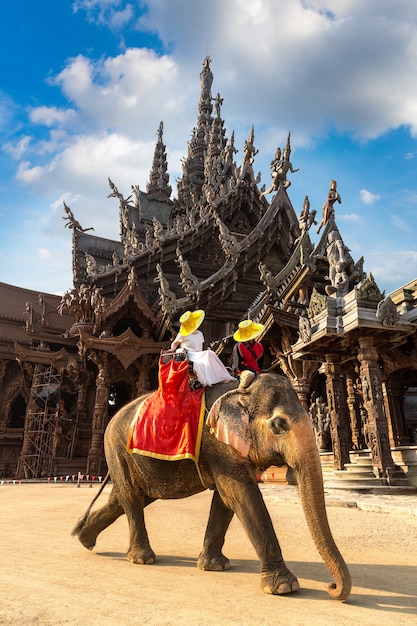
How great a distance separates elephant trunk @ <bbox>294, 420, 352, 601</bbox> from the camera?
230cm

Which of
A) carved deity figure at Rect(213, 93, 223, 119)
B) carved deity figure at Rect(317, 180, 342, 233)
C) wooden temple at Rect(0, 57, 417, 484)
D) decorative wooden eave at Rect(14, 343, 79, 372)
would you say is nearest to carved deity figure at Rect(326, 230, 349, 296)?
wooden temple at Rect(0, 57, 417, 484)

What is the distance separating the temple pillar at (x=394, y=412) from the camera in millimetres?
11773

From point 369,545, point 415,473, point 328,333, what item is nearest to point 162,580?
point 369,545

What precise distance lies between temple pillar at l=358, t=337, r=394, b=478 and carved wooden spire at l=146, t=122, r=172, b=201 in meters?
19.7

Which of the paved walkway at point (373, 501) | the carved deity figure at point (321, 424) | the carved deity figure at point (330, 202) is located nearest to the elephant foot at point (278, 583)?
the paved walkway at point (373, 501)

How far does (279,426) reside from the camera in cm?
276

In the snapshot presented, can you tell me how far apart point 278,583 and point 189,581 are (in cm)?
63

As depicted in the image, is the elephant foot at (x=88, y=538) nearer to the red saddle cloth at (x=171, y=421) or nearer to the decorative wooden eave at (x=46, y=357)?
the red saddle cloth at (x=171, y=421)

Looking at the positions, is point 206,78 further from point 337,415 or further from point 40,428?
point 337,415

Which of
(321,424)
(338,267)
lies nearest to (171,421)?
(338,267)

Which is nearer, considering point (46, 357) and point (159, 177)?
point (46, 357)

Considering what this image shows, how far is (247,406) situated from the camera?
9.82 feet

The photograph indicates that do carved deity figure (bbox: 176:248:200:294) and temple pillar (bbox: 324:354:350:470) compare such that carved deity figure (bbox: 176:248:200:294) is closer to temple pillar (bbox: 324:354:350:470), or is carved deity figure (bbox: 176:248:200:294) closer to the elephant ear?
temple pillar (bbox: 324:354:350:470)

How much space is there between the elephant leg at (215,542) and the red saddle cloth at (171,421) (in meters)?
0.59
